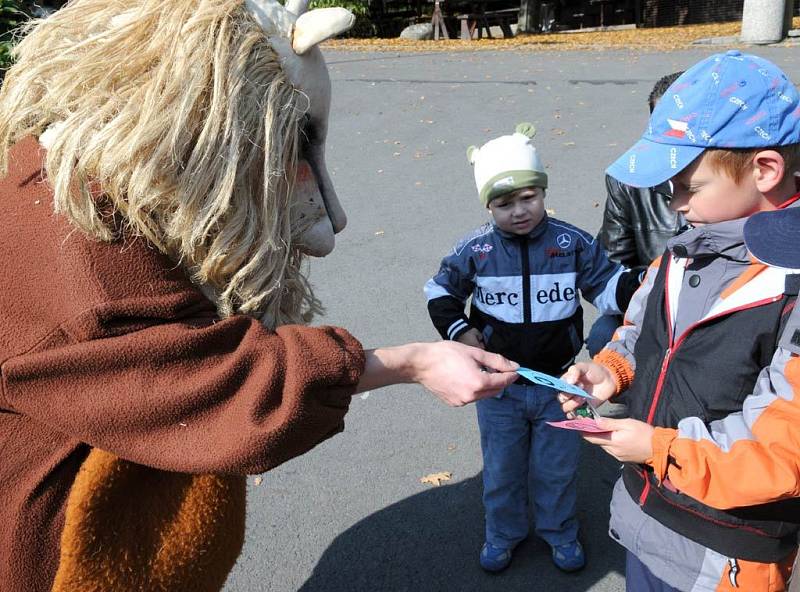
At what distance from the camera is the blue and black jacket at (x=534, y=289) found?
2.94 m

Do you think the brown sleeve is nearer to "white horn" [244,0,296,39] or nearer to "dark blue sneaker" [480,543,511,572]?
"white horn" [244,0,296,39]

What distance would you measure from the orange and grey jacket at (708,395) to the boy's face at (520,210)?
88cm

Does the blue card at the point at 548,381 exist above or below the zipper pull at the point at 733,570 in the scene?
above

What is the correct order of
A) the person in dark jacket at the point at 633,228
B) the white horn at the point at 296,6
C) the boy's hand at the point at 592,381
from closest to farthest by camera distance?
the white horn at the point at 296,6, the boy's hand at the point at 592,381, the person in dark jacket at the point at 633,228

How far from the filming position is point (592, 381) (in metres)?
2.20

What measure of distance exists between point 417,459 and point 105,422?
2.44 metres

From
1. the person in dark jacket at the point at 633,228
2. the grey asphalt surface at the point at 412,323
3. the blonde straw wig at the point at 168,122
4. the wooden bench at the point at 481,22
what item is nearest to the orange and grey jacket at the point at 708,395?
the blonde straw wig at the point at 168,122

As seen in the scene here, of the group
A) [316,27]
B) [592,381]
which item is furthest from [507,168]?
[316,27]

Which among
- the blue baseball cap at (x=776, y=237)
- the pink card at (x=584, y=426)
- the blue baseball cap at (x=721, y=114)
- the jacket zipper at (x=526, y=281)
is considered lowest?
the jacket zipper at (x=526, y=281)

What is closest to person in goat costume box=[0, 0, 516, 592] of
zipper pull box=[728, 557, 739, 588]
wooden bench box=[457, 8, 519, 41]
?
zipper pull box=[728, 557, 739, 588]

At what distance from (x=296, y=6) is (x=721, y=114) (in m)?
1.00

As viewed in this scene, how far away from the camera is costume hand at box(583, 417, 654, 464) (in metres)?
1.84

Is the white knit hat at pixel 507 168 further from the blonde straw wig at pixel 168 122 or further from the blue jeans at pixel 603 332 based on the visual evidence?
the blonde straw wig at pixel 168 122

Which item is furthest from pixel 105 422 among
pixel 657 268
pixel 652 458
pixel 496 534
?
pixel 496 534
